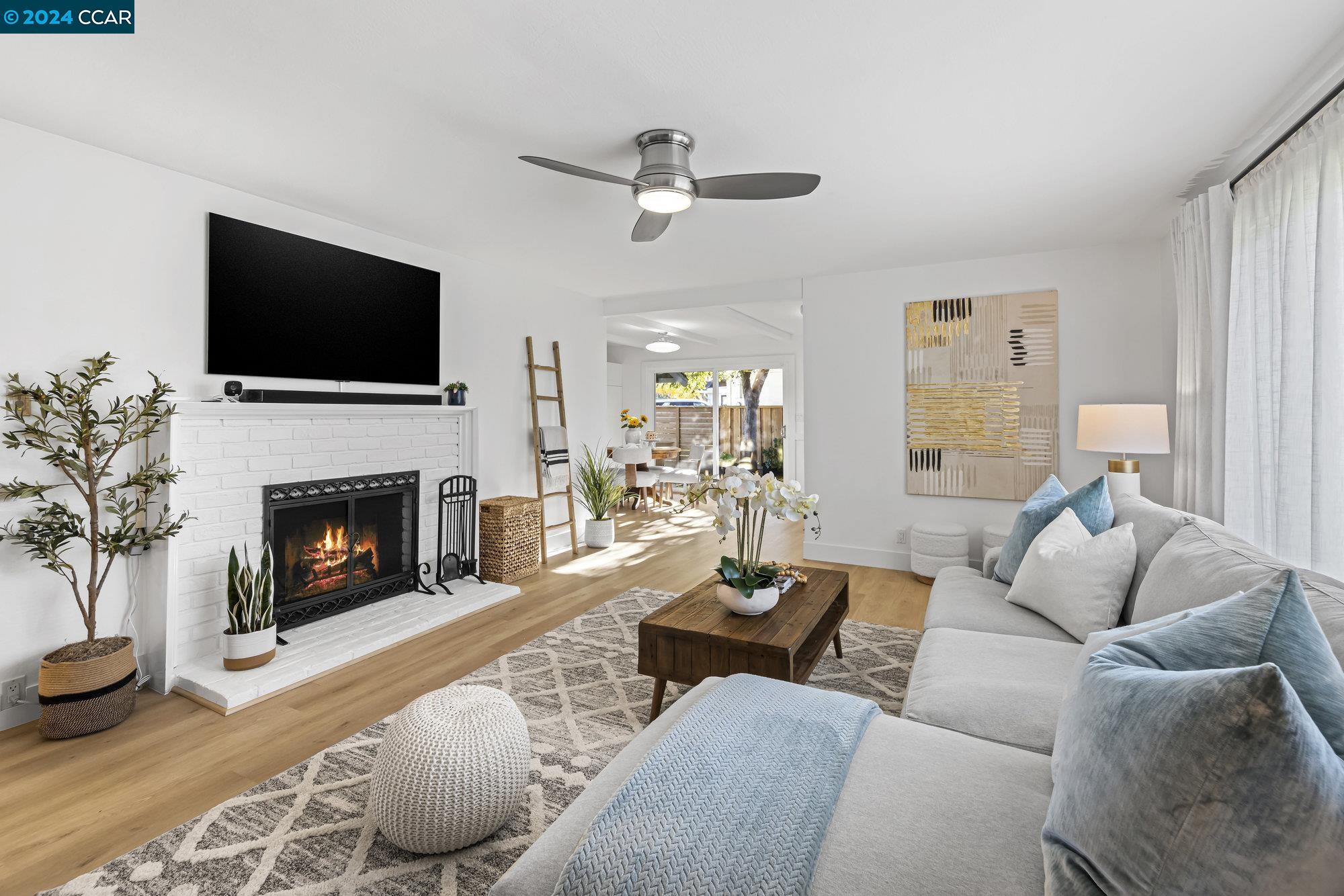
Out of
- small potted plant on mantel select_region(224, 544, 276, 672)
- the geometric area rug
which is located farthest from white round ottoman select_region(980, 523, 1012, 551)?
small potted plant on mantel select_region(224, 544, 276, 672)

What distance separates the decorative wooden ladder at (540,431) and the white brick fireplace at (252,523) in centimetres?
122

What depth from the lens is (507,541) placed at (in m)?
4.50

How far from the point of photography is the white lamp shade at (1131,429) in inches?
138

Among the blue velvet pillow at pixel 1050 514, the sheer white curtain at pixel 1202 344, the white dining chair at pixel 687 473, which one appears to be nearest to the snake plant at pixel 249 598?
the blue velvet pillow at pixel 1050 514

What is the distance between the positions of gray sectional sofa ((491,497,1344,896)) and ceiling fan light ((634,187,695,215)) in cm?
194

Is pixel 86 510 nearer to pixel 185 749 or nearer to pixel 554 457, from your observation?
pixel 185 749

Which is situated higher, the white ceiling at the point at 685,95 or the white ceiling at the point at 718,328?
the white ceiling at the point at 718,328

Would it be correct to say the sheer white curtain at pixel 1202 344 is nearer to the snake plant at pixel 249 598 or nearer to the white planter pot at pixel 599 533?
the white planter pot at pixel 599 533

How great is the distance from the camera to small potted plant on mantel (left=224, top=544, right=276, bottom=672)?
2.87 metres

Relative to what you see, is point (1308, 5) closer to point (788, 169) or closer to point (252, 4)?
point (788, 169)

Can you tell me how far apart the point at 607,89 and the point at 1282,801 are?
2445 millimetres

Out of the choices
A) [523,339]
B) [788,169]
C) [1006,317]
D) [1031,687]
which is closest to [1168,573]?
[1031,687]

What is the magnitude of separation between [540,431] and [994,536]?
3.61 m

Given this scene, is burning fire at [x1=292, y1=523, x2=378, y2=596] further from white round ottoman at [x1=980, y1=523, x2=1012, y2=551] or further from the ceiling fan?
white round ottoman at [x1=980, y1=523, x2=1012, y2=551]
